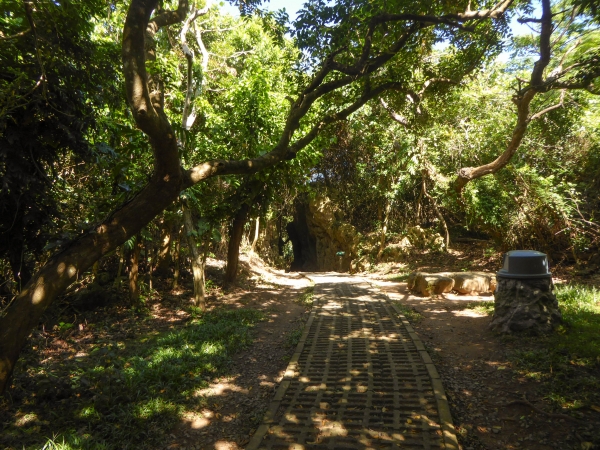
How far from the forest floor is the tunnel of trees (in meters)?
0.87

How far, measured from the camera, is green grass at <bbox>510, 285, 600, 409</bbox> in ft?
13.0

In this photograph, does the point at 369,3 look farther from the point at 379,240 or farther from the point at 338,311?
the point at 379,240

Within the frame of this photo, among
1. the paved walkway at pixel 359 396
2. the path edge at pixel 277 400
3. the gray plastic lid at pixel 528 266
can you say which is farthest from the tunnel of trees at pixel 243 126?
the gray plastic lid at pixel 528 266

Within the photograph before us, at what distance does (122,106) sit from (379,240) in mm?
13975

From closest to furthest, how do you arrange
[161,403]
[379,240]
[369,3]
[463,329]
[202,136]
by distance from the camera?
1. [161,403]
2. [369,3]
3. [463,329]
4. [202,136]
5. [379,240]

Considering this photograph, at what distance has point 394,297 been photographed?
1009cm

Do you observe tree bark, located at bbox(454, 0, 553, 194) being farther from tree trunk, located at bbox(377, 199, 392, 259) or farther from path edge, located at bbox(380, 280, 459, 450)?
tree trunk, located at bbox(377, 199, 392, 259)

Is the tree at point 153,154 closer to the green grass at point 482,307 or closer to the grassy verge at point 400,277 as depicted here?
the green grass at point 482,307

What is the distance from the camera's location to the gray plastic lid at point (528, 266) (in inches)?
235

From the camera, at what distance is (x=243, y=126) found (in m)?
9.42

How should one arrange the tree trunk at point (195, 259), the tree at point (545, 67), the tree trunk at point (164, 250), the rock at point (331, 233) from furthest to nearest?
the rock at point (331, 233)
the tree trunk at point (164, 250)
the tree trunk at point (195, 259)
the tree at point (545, 67)

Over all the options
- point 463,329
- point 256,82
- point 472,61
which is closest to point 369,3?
point 472,61

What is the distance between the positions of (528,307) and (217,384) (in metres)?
4.86

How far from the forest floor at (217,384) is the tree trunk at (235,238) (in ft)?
12.2
